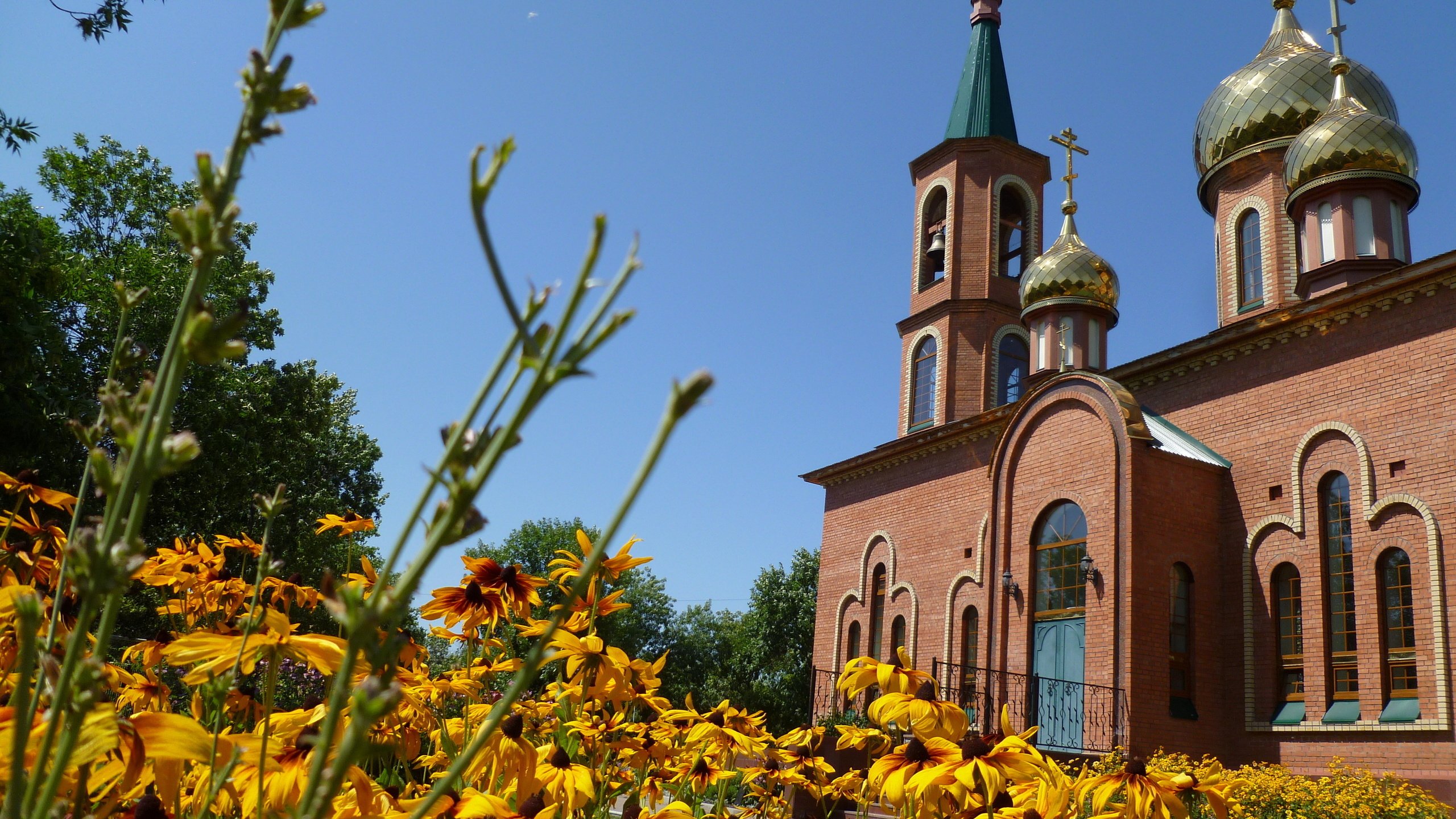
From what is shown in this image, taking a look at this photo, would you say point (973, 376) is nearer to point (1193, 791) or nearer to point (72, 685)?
point (1193, 791)

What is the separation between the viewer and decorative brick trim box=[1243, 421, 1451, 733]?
11.8 m

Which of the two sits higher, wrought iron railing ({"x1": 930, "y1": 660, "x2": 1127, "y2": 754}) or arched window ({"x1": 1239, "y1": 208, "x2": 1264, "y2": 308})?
arched window ({"x1": 1239, "y1": 208, "x2": 1264, "y2": 308})

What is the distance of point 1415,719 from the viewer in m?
11.9

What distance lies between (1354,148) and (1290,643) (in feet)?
24.8

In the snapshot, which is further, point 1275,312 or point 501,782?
point 1275,312

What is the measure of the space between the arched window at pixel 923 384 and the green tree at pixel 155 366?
489 inches

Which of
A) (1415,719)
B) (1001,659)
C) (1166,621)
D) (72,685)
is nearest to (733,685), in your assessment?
(1001,659)

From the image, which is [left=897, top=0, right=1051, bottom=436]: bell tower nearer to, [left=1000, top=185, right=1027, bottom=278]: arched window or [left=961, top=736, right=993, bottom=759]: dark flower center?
[left=1000, top=185, right=1027, bottom=278]: arched window

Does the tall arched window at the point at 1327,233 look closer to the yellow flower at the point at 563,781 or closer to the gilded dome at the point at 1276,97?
the gilded dome at the point at 1276,97

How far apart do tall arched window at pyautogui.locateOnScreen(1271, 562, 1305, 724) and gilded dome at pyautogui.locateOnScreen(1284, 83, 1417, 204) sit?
20.8ft

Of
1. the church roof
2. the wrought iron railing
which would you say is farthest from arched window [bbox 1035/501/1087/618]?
the church roof

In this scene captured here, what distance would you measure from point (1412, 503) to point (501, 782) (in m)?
13.3

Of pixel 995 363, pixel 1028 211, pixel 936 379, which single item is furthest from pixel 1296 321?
pixel 1028 211

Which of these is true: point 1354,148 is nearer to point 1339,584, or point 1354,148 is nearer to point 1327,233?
point 1327,233
